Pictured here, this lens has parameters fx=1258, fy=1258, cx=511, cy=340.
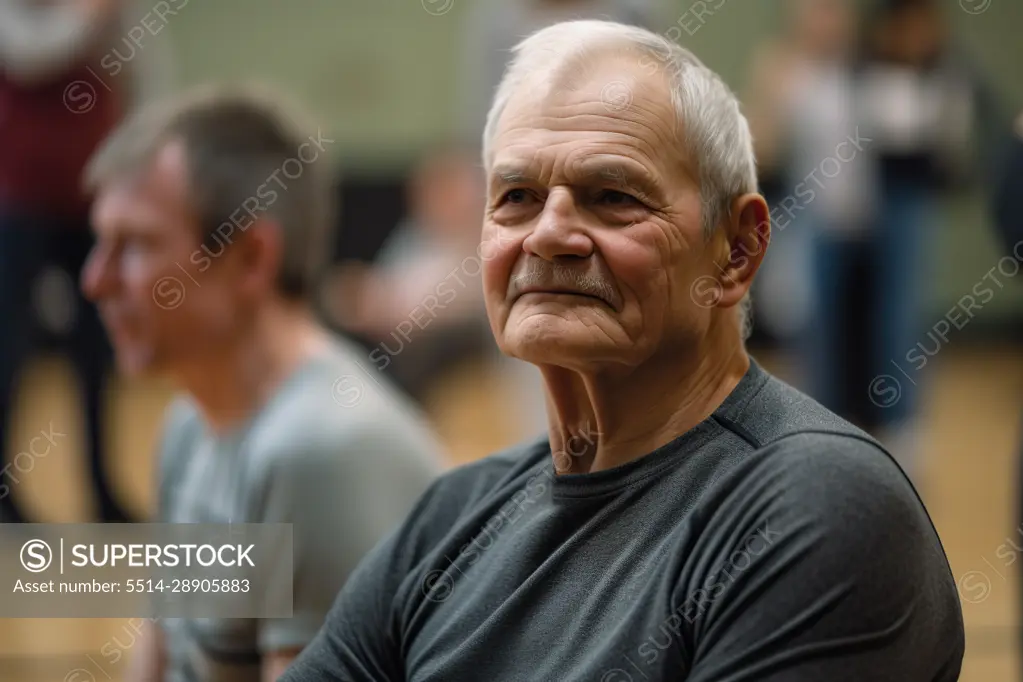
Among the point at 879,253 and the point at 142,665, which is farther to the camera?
the point at 879,253

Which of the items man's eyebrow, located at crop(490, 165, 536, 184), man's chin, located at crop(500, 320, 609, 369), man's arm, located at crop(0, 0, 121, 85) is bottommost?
man's chin, located at crop(500, 320, 609, 369)

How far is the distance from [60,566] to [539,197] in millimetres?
1014

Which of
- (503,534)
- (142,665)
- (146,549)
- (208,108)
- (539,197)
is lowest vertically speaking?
(142,665)

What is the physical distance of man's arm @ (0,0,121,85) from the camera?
3.17 m

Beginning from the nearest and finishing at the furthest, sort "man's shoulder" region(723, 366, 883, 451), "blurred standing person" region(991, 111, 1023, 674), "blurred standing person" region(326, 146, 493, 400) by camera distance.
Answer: "man's shoulder" region(723, 366, 883, 451) → "blurred standing person" region(991, 111, 1023, 674) → "blurred standing person" region(326, 146, 493, 400)

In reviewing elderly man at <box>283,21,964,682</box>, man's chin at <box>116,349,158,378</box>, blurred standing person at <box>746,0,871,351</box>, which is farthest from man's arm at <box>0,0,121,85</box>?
elderly man at <box>283,21,964,682</box>

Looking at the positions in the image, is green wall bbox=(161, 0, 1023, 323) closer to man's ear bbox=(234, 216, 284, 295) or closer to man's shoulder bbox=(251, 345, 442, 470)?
man's ear bbox=(234, 216, 284, 295)

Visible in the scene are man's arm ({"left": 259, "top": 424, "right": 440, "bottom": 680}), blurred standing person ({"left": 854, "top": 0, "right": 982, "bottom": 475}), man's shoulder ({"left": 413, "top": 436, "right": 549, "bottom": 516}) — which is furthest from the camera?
blurred standing person ({"left": 854, "top": 0, "right": 982, "bottom": 475})

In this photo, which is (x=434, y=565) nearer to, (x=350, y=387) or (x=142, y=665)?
(x=350, y=387)

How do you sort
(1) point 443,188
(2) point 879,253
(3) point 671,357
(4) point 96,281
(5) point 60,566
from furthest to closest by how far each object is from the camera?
(1) point 443,188 < (2) point 879,253 < (4) point 96,281 < (5) point 60,566 < (3) point 671,357

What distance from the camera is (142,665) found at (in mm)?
Result: 2168

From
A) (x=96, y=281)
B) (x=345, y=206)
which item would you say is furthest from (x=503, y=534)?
(x=345, y=206)

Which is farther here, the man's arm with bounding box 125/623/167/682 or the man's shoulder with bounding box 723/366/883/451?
the man's arm with bounding box 125/623/167/682

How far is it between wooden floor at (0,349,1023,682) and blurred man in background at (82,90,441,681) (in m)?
0.54
